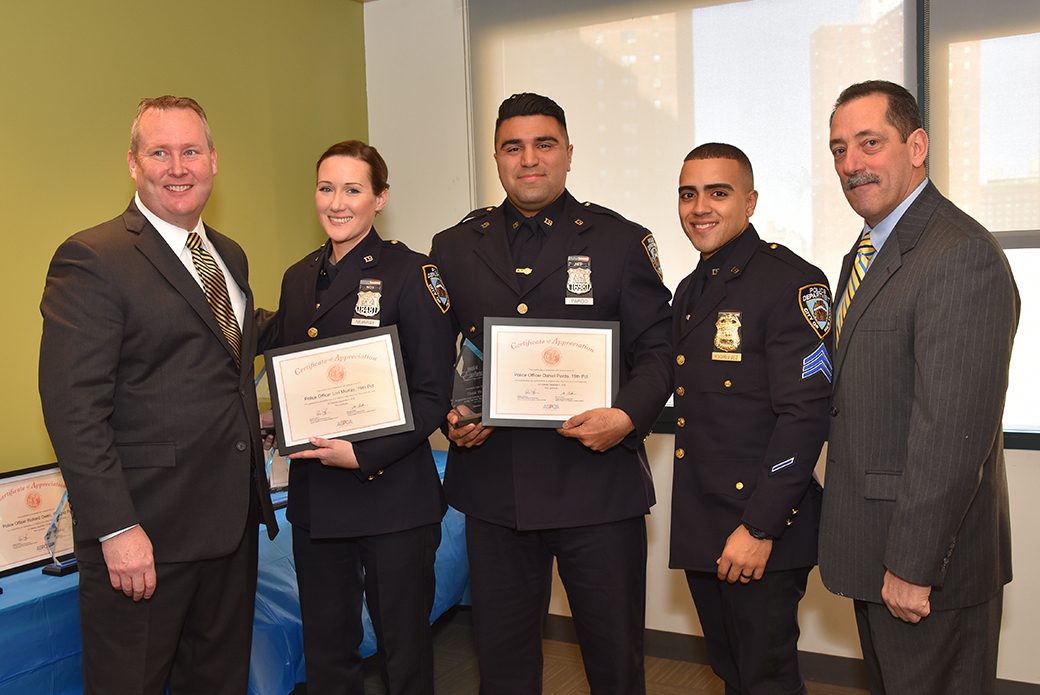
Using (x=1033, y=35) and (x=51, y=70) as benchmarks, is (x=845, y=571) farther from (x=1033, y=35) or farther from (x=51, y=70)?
(x=51, y=70)

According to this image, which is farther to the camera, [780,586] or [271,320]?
[271,320]

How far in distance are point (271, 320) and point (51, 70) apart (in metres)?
1.22

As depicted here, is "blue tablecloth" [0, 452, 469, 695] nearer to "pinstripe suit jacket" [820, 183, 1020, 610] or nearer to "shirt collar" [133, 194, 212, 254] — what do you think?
"shirt collar" [133, 194, 212, 254]

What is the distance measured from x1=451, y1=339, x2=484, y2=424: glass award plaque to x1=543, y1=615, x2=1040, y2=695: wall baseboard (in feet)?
6.30

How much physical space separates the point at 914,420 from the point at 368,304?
132cm

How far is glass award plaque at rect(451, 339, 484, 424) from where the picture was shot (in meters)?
2.08

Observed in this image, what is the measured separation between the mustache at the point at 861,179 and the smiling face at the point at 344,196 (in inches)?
47.9

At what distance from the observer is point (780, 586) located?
2.02 metres

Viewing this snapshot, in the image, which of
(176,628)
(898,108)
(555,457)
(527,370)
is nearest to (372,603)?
(176,628)

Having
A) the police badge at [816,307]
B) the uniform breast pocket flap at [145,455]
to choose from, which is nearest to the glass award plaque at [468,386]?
the uniform breast pocket flap at [145,455]

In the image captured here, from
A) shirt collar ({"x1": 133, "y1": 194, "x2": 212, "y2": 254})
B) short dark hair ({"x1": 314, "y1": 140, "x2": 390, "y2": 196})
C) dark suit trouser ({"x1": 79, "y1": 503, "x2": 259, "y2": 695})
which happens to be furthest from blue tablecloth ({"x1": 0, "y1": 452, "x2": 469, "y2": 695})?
short dark hair ({"x1": 314, "y1": 140, "x2": 390, "y2": 196})

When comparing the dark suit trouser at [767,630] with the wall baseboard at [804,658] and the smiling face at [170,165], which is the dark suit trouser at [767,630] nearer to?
the wall baseboard at [804,658]

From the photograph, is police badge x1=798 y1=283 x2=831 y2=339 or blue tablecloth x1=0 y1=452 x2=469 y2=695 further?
blue tablecloth x1=0 y1=452 x2=469 y2=695

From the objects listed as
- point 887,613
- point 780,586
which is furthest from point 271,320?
point 887,613
